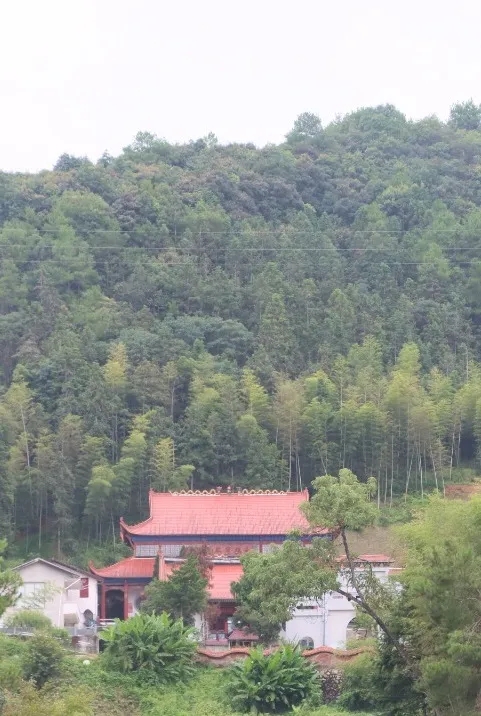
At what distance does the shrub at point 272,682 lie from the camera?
22.4m

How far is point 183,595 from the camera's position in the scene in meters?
27.6

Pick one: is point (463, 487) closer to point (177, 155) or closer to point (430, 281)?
point (430, 281)

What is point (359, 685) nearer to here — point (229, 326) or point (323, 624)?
point (323, 624)

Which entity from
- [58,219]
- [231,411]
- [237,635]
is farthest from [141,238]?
[237,635]

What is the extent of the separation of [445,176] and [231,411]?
28.1 metres

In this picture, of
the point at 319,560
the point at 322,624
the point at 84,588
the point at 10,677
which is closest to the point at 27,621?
the point at 84,588

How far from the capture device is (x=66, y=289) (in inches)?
2076

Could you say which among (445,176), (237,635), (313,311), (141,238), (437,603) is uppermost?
(445,176)

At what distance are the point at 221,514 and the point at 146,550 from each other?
6.89ft

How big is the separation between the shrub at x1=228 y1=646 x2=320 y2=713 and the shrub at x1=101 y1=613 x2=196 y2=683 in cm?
128

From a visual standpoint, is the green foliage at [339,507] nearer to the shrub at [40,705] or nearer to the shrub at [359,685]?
the shrub at [359,685]

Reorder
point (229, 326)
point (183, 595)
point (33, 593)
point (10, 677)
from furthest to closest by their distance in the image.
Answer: point (229, 326) < point (33, 593) < point (183, 595) < point (10, 677)

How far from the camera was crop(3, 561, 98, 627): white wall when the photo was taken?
30891 millimetres

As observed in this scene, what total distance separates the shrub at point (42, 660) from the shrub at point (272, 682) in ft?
9.67
